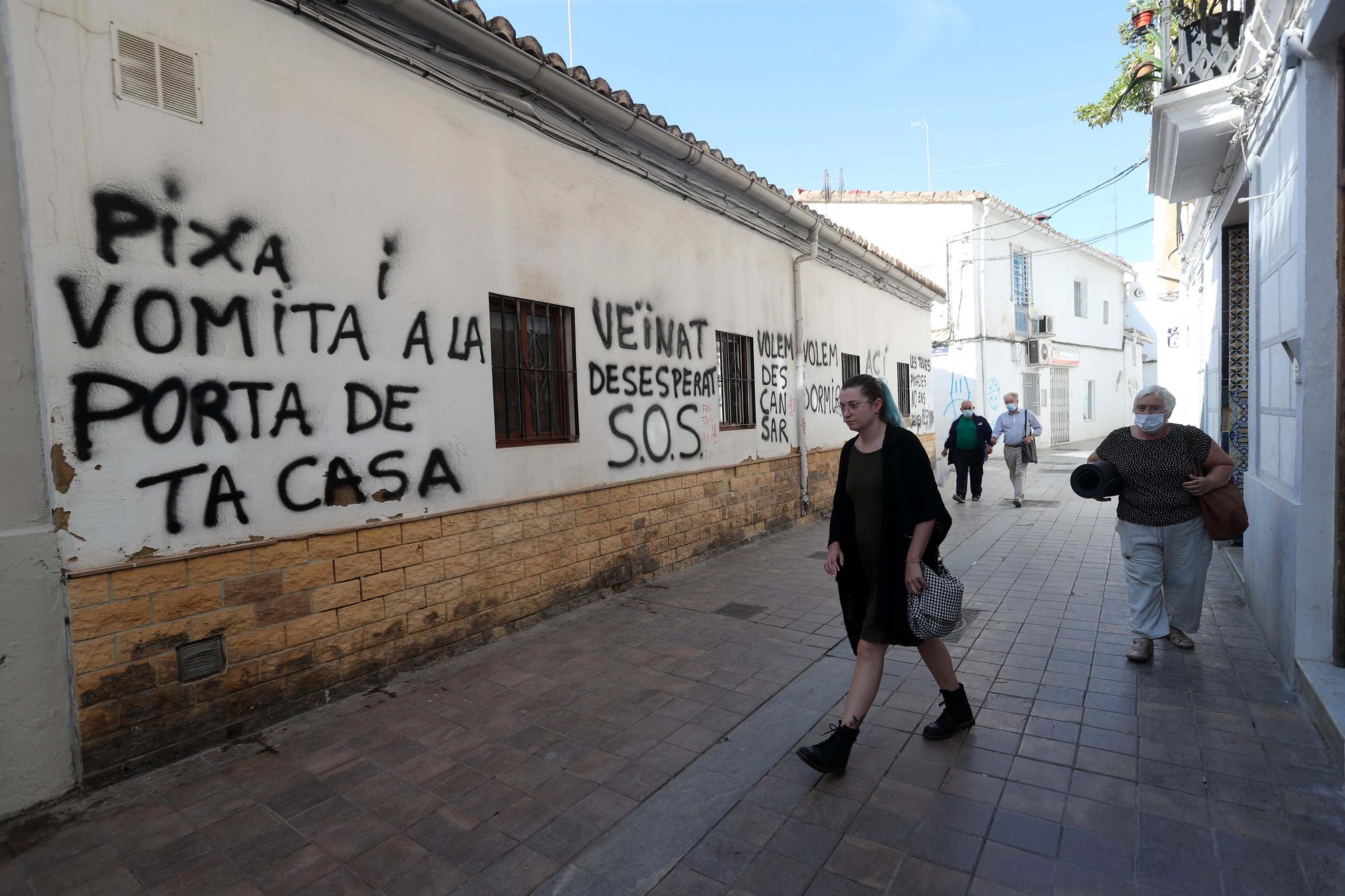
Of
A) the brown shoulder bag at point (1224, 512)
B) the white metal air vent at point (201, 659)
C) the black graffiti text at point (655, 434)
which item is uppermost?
the black graffiti text at point (655, 434)

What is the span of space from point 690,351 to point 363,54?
400 centimetres

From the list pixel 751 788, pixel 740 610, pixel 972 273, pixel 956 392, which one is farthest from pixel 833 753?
pixel 972 273

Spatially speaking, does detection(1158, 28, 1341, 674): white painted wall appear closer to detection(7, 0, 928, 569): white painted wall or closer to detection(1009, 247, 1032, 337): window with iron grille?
detection(7, 0, 928, 569): white painted wall

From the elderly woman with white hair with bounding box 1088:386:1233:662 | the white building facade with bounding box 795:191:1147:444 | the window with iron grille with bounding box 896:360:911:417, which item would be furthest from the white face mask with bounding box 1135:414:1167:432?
the white building facade with bounding box 795:191:1147:444

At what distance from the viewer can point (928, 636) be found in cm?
315

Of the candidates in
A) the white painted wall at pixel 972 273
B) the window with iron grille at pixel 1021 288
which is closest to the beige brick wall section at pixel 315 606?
the white painted wall at pixel 972 273

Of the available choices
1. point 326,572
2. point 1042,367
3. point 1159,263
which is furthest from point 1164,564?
point 1042,367

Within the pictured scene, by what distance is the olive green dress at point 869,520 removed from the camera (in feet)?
10.5

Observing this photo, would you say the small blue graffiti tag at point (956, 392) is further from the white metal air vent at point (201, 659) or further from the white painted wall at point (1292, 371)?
the white metal air vent at point (201, 659)

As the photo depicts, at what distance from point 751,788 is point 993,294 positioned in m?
19.7

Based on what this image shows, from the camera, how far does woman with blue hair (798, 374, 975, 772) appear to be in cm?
316

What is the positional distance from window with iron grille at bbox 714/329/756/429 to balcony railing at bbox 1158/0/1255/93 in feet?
14.9

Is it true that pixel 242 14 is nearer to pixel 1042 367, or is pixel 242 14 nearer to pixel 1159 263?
pixel 1159 263

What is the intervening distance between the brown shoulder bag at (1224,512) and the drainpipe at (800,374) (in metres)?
5.69
